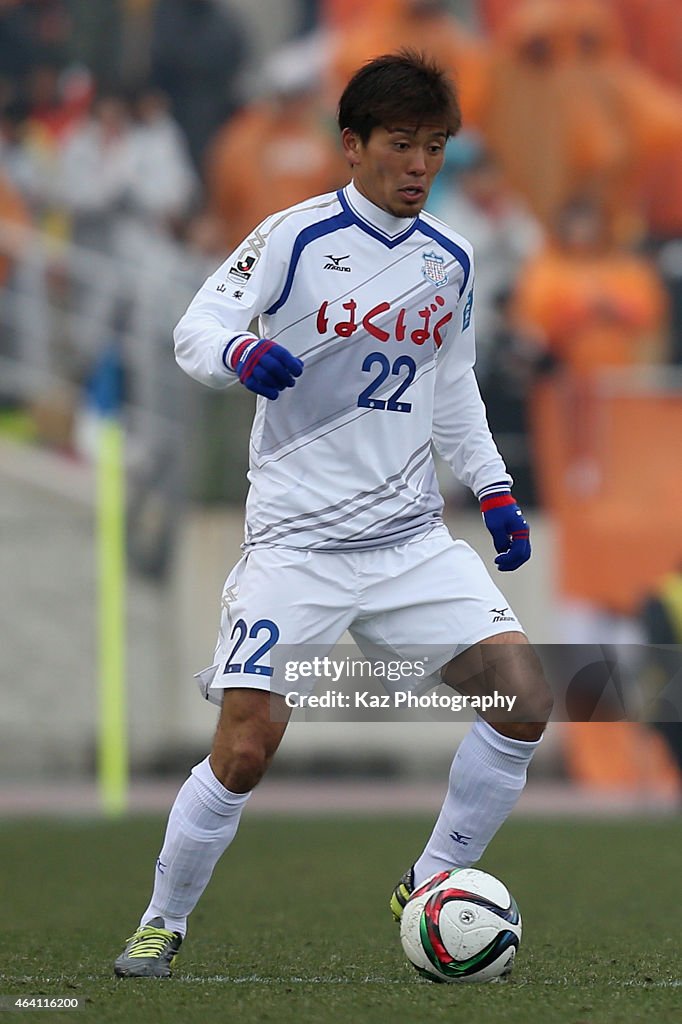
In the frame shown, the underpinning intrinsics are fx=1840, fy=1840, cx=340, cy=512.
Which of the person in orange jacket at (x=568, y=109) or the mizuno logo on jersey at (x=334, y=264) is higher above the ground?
the person in orange jacket at (x=568, y=109)

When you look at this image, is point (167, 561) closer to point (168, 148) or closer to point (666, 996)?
point (168, 148)

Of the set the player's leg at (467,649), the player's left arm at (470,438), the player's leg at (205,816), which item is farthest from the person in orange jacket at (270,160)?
the player's leg at (205,816)

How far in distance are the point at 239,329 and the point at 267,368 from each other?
31 cm

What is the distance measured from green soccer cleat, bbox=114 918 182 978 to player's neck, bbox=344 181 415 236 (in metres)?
1.85

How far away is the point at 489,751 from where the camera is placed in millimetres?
4699

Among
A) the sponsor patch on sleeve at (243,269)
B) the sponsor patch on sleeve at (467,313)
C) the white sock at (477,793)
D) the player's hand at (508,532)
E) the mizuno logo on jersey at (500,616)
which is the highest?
the sponsor patch on sleeve at (243,269)

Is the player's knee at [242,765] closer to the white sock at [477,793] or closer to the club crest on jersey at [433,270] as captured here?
the white sock at [477,793]

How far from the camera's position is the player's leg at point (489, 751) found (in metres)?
4.59

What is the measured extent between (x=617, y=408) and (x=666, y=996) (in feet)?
31.0

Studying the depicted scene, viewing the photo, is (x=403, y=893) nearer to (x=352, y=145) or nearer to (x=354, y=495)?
(x=354, y=495)

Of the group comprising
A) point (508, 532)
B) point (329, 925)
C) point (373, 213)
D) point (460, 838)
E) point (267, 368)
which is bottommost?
point (329, 925)

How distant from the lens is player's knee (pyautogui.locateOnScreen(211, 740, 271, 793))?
4.50 m

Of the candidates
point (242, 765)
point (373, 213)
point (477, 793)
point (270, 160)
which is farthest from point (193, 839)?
point (270, 160)

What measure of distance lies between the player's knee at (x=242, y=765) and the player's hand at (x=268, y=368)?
0.89 m
